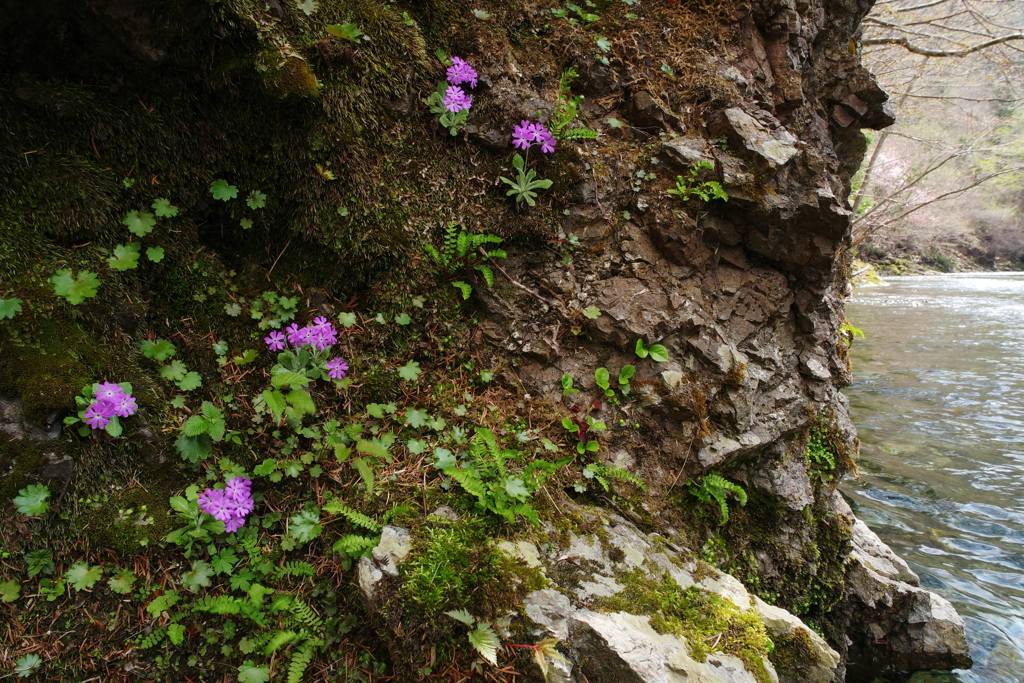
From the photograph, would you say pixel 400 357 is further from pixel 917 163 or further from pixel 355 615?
pixel 917 163

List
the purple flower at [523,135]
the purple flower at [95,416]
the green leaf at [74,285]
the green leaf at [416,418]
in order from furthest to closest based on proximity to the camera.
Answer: the purple flower at [523,135], the green leaf at [416,418], the green leaf at [74,285], the purple flower at [95,416]

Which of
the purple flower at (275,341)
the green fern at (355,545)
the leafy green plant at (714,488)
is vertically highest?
the purple flower at (275,341)

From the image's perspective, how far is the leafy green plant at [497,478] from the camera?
2.72 m

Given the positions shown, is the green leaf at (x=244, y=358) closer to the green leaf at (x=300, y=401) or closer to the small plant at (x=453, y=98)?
the green leaf at (x=300, y=401)

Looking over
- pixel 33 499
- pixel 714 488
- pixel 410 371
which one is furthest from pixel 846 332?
pixel 33 499

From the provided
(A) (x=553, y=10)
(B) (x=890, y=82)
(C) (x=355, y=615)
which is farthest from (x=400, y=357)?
(B) (x=890, y=82)

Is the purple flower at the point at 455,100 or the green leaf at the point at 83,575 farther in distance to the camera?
the purple flower at the point at 455,100

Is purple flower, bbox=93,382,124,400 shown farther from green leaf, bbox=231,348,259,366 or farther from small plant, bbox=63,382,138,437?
green leaf, bbox=231,348,259,366

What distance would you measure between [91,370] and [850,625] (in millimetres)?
6177

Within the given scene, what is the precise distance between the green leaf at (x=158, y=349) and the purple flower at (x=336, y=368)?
0.89 m

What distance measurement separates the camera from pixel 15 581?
2293 millimetres

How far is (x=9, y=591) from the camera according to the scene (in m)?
2.28

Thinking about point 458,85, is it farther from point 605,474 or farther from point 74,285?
point 605,474

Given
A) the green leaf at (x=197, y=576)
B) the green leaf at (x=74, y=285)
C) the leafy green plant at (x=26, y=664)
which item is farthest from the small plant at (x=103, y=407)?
the leafy green plant at (x=26, y=664)
